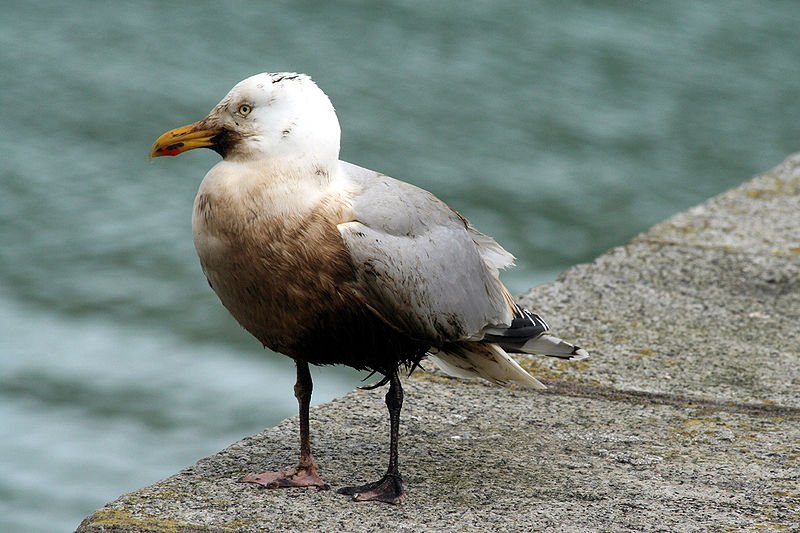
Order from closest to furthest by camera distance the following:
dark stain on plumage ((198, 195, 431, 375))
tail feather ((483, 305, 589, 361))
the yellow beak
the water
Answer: dark stain on plumage ((198, 195, 431, 375))
the yellow beak
tail feather ((483, 305, 589, 361))
the water

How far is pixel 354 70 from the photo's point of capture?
9.39 metres

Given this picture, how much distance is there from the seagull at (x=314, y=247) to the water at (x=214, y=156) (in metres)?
2.58

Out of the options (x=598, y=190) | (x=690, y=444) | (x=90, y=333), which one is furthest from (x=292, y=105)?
(x=598, y=190)

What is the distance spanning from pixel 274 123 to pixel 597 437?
1.17m

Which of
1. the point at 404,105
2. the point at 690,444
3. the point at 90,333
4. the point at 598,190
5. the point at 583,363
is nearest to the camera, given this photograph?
the point at 690,444

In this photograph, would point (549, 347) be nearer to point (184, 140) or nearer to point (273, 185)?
point (273, 185)

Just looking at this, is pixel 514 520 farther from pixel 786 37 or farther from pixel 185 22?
pixel 786 37

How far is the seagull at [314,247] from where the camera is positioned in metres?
2.74

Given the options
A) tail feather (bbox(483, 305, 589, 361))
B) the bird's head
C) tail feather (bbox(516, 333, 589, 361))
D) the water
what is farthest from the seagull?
the water

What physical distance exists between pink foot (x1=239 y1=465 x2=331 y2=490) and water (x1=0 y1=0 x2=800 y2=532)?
2346 mm

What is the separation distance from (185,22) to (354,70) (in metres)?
1.48

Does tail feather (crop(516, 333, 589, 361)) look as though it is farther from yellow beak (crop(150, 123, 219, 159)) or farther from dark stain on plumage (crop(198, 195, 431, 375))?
yellow beak (crop(150, 123, 219, 159))

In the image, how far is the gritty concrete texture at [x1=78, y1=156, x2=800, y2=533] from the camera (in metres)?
2.79

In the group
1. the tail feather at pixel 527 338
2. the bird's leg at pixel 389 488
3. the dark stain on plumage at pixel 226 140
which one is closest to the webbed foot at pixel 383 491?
the bird's leg at pixel 389 488
